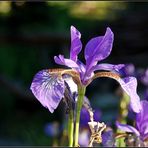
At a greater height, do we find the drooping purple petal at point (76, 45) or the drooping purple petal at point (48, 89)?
the drooping purple petal at point (76, 45)

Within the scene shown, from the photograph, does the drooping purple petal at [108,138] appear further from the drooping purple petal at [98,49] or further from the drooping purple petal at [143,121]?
the drooping purple petal at [98,49]

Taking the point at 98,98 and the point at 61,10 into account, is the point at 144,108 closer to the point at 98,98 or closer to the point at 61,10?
the point at 98,98

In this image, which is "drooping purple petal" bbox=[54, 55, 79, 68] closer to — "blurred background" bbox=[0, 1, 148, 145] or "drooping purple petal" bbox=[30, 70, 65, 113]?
"drooping purple petal" bbox=[30, 70, 65, 113]

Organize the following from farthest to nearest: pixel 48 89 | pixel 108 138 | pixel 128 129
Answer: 1. pixel 108 138
2. pixel 128 129
3. pixel 48 89

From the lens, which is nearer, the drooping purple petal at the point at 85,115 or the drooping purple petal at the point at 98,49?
the drooping purple petal at the point at 98,49

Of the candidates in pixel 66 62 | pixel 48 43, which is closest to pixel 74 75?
pixel 66 62

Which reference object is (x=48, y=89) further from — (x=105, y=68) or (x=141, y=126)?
(x=141, y=126)

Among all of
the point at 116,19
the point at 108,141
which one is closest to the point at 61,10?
the point at 116,19

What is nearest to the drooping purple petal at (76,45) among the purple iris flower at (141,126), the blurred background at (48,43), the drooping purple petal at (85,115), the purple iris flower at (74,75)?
the purple iris flower at (74,75)
